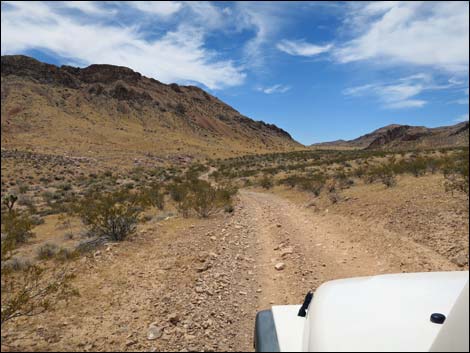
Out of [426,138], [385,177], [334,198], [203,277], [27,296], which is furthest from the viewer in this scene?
[426,138]

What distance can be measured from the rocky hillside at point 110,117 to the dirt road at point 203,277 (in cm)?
3865

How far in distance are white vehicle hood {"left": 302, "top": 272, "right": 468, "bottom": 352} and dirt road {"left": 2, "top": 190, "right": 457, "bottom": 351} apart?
197cm

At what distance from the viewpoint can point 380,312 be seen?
6.87 feet

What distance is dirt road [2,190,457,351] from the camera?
419 cm

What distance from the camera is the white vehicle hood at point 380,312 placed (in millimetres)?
1857

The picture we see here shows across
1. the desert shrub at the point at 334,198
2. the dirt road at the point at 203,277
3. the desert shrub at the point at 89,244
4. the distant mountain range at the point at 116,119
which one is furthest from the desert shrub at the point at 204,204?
the distant mountain range at the point at 116,119

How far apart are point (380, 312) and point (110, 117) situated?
82816 millimetres

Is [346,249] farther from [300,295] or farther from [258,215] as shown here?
[258,215]

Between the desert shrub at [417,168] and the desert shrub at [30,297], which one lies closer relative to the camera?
the desert shrub at [30,297]

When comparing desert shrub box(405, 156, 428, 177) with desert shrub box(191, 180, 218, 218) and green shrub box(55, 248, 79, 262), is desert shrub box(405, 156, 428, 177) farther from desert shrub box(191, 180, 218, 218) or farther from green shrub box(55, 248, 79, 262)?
green shrub box(55, 248, 79, 262)

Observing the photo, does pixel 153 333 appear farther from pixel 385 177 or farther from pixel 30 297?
pixel 385 177

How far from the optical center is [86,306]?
4.98 m

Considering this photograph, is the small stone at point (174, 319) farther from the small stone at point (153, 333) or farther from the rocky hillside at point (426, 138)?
the rocky hillside at point (426, 138)

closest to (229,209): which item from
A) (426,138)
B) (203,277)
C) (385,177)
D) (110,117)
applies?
(203,277)
